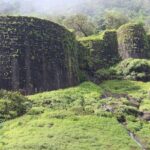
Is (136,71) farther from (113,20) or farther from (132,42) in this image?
(113,20)

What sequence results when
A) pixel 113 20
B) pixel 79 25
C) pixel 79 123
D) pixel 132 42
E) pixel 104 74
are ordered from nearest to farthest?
pixel 79 123
pixel 104 74
pixel 132 42
pixel 79 25
pixel 113 20

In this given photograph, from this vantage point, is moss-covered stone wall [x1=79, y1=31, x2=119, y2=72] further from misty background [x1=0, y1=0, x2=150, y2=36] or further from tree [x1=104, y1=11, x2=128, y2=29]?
tree [x1=104, y1=11, x2=128, y2=29]

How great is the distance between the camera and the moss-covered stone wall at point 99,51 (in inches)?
1885

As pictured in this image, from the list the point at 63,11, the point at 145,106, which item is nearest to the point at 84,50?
the point at 145,106

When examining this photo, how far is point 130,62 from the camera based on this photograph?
4594 cm

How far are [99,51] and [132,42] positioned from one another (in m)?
3.12

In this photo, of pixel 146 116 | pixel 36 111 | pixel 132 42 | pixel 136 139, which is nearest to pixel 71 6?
pixel 132 42

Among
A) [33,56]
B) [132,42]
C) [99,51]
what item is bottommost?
[33,56]

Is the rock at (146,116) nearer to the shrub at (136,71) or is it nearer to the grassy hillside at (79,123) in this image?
the grassy hillside at (79,123)

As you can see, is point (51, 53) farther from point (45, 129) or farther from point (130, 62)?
point (45, 129)

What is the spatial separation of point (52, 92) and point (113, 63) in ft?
48.4

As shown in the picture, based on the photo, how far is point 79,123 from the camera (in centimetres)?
2748

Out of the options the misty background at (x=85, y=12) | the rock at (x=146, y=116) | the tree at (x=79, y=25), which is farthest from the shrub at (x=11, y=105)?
the misty background at (x=85, y=12)

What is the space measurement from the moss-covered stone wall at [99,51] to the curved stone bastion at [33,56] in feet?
23.5
